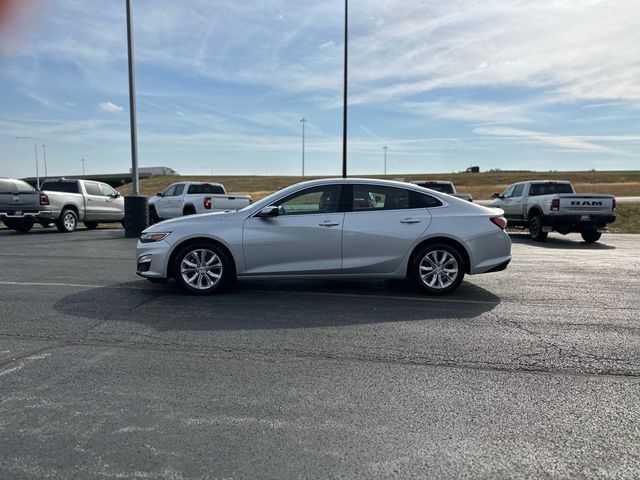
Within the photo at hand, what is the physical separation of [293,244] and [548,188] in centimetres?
1260

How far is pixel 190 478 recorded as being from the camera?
2.67 m

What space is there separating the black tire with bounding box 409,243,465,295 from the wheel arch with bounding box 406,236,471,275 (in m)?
0.03

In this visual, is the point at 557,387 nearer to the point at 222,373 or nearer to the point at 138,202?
the point at 222,373

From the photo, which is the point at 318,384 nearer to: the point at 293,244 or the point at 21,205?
the point at 293,244

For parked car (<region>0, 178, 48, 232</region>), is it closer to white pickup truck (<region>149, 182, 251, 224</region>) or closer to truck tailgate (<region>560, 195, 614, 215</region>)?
white pickup truck (<region>149, 182, 251, 224</region>)

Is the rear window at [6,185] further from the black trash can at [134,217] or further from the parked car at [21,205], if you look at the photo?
the black trash can at [134,217]

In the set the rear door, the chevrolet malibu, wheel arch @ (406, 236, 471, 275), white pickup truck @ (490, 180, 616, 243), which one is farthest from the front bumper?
white pickup truck @ (490, 180, 616, 243)

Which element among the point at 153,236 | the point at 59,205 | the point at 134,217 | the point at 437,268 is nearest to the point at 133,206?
the point at 134,217

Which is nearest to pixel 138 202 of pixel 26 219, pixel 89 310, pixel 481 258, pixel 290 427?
pixel 26 219

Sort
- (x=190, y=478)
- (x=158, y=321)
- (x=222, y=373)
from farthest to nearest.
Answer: (x=158, y=321) → (x=222, y=373) → (x=190, y=478)

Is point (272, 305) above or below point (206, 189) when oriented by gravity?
below

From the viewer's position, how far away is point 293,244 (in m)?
6.93

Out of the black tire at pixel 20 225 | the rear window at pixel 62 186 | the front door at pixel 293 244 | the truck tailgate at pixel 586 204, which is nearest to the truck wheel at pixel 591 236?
the truck tailgate at pixel 586 204

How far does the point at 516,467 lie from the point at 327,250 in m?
4.43
